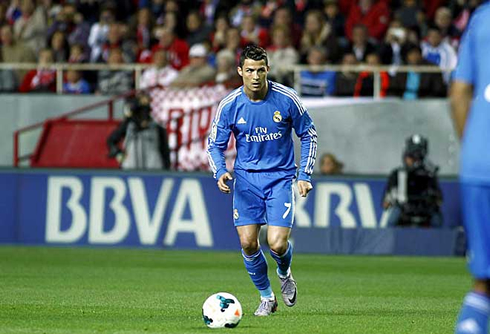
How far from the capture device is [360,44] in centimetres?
2108

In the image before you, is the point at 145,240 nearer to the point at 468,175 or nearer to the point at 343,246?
the point at 343,246

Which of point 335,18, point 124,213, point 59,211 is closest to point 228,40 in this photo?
point 335,18

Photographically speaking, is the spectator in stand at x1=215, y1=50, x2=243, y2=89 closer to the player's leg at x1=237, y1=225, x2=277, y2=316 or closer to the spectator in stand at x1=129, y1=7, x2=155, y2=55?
the spectator in stand at x1=129, y1=7, x2=155, y2=55

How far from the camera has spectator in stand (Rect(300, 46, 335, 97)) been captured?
21.0m

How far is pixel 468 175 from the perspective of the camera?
5.34m

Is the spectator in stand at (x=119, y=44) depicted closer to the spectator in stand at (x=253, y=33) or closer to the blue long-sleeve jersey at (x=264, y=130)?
the spectator in stand at (x=253, y=33)

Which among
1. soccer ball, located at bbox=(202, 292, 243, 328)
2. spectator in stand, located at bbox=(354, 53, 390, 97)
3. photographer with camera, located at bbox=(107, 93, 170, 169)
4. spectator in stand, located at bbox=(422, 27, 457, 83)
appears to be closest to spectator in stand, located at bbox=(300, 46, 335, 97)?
spectator in stand, located at bbox=(354, 53, 390, 97)

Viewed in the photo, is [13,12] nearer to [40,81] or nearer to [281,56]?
[40,81]

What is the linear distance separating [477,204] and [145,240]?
1454cm

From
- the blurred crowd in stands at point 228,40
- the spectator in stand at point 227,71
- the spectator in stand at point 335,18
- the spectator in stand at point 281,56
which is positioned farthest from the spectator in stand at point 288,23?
the spectator in stand at point 227,71

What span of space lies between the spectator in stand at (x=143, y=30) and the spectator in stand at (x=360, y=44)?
390 cm

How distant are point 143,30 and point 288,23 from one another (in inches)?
121

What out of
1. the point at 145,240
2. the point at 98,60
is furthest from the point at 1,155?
the point at 145,240

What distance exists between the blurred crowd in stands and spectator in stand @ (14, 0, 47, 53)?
0.06 ft
